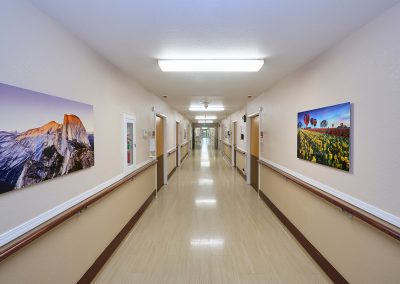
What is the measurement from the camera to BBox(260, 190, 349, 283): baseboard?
7.10ft

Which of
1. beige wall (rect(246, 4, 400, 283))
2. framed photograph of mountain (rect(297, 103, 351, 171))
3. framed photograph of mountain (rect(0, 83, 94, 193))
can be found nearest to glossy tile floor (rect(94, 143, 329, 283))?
beige wall (rect(246, 4, 400, 283))

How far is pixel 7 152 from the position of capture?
4.33ft

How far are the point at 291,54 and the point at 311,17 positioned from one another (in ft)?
2.68

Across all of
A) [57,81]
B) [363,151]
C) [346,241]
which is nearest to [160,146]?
[57,81]

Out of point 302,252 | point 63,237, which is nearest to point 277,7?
point 63,237

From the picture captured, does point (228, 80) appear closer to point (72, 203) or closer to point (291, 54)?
point (291, 54)

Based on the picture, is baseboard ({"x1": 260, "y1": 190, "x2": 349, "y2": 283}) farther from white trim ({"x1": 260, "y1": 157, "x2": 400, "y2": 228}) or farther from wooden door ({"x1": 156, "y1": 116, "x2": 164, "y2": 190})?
wooden door ({"x1": 156, "y1": 116, "x2": 164, "y2": 190})

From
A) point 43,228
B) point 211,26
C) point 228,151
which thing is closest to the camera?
point 43,228

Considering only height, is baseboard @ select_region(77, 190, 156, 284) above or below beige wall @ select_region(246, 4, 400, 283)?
below

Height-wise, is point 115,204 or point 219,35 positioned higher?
point 219,35

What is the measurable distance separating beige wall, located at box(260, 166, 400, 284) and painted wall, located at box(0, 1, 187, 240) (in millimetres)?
2636

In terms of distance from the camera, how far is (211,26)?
189 cm

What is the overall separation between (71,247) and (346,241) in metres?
2.60

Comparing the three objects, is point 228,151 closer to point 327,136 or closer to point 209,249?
point 209,249
